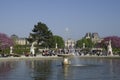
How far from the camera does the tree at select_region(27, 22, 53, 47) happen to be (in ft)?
368

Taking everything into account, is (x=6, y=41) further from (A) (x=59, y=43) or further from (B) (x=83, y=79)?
(A) (x=59, y=43)

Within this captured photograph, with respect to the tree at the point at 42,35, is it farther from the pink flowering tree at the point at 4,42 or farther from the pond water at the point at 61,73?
the pond water at the point at 61,73

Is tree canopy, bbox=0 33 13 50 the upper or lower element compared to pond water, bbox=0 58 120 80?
upper

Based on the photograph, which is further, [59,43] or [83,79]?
[59,43]

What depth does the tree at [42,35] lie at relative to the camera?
368ft

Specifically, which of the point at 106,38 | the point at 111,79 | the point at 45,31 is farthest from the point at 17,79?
the point at 106,38

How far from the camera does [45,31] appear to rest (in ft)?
366

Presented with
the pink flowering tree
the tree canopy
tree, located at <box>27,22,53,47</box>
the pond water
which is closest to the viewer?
the pond water

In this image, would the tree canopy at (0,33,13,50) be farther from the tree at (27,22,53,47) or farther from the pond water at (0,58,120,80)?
the pond water at (0,58,120,80)

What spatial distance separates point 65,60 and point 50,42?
71314mm

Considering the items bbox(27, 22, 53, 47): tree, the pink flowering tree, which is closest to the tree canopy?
the pink flowering tree

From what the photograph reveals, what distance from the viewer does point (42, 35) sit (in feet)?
373

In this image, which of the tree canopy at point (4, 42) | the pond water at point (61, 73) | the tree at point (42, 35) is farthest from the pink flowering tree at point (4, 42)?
the pond water at point (61, 73)

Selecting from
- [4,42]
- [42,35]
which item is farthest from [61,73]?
[42,35]
